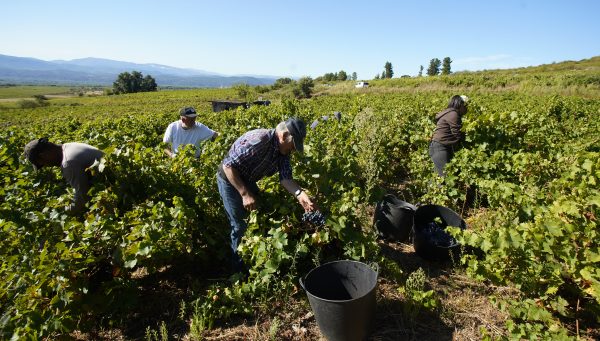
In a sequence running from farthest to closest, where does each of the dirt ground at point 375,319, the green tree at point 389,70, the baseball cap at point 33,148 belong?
the green tree at point 389,70, the baseball cap at point 33,148, the dirt ground at point 375,319

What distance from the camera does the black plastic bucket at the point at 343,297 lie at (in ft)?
7.41

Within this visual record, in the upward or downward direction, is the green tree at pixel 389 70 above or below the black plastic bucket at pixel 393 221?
above

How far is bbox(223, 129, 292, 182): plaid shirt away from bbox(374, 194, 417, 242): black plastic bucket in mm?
1656

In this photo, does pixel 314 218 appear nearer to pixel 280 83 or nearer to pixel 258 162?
pixel 258 162

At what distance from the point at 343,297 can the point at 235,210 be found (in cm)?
123

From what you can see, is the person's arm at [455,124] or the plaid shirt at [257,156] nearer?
the plaid shirt at [257,156]

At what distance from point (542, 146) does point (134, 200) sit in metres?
5.88

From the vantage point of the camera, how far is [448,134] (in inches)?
192

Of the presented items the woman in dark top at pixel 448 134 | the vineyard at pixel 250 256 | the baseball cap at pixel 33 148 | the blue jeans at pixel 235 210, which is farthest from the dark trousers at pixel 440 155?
the baseball cap at pixel 33 148

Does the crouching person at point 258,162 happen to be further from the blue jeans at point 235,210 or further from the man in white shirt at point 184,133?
the man in white shirt at point 184,133

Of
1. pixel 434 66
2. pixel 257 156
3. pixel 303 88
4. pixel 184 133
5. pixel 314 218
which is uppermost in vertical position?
pixel 434 66

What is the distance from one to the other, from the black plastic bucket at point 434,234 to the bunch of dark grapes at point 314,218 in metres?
1.36

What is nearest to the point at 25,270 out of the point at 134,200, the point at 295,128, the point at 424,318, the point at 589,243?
the point at 134,200

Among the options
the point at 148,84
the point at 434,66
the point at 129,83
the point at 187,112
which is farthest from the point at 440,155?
the point at 434,66
